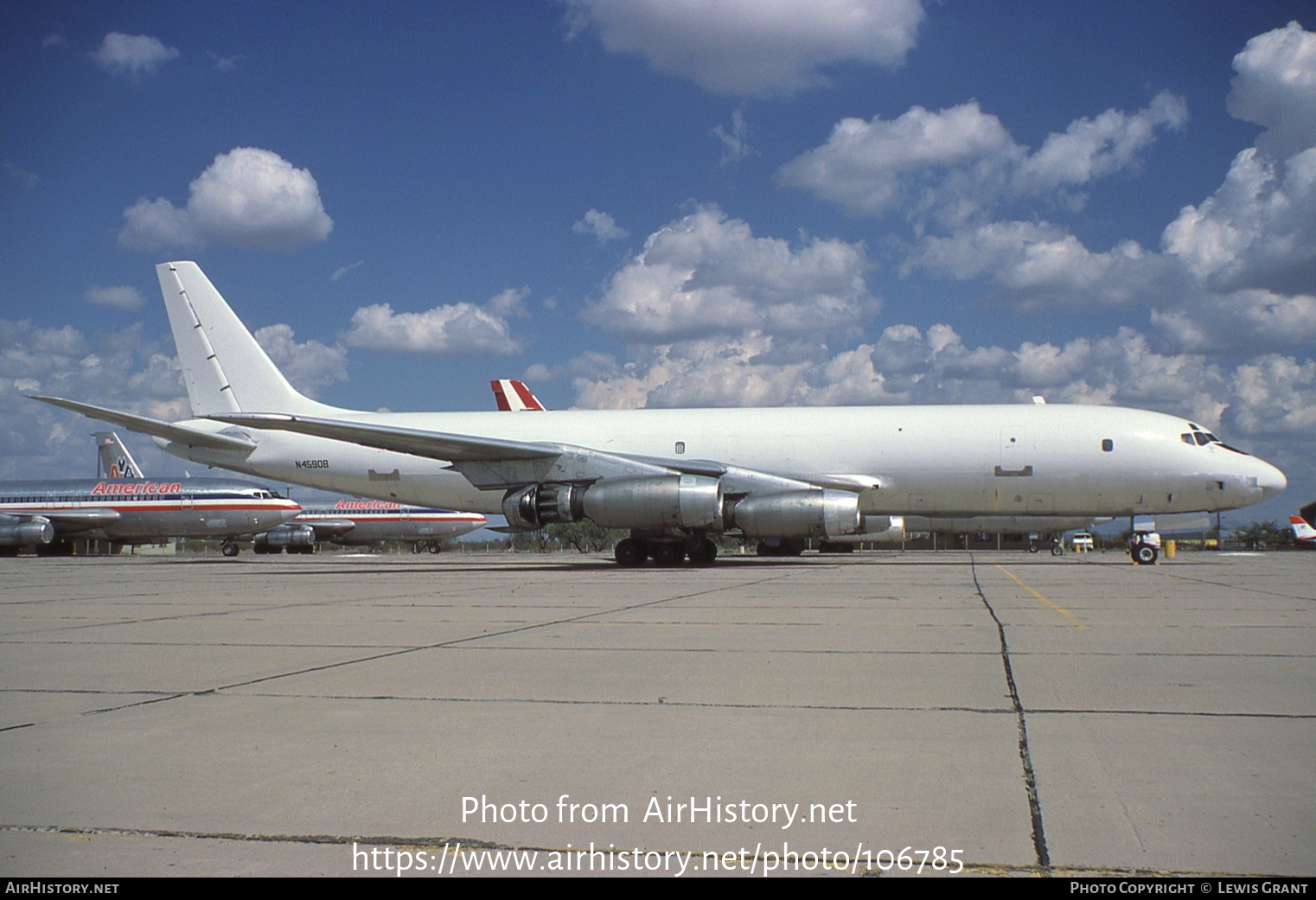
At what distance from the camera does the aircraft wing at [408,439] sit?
20.0m

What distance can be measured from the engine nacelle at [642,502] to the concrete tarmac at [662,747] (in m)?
10.4

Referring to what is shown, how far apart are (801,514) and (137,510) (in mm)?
34039

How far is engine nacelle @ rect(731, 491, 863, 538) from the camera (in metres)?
18.8

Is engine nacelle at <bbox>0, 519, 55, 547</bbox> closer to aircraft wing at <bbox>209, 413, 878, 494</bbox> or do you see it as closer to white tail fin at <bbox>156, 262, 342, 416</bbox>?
white tail fin at <bbox>156, 262, 342, 416</bbox>

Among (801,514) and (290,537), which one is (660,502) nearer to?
(801,514)

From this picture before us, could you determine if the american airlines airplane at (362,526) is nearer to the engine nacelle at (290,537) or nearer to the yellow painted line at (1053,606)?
the engine nacelle at (290,537)

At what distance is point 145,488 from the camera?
1641 inches

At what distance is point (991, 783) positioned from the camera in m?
3.47

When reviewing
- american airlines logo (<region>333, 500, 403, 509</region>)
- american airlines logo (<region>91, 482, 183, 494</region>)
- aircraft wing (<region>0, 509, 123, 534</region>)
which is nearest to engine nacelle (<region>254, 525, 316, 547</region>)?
american airlines logo (<region>333, 500, 403, 509</region>)

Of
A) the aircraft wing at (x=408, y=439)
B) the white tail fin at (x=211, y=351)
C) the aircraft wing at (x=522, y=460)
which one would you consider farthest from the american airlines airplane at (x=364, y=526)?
the aircraft wing at (x=408, y=439)

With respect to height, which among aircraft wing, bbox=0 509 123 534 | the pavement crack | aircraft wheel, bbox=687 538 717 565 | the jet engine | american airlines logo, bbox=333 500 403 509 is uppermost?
american airlines logo, bbox=333 500 403 509

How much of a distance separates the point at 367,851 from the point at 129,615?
335 inches

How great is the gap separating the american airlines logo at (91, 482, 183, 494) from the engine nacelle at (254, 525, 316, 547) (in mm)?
6665
